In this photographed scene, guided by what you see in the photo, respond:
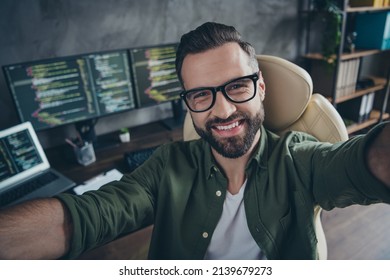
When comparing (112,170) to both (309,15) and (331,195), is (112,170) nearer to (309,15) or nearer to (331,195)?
(331,195)

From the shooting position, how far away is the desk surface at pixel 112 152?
1333 mm

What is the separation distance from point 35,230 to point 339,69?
89.1 inches

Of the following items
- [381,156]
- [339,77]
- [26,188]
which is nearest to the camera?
[381,156]

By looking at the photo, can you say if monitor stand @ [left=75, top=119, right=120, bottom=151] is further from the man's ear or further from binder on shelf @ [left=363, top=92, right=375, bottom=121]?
binder on shelf @ [left=363, top=92, right=375, bottom=121]

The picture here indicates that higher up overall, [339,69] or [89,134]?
Answer: [339,69]

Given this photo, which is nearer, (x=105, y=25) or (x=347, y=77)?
(x=105, y=25)

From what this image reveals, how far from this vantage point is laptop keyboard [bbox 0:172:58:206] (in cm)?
113

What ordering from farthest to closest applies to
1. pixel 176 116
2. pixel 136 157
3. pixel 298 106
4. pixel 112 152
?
pixel 176 116
pixel 112 152
pixel 136 157
pixel 298 106

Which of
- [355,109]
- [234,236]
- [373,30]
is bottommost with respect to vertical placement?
[355,109]

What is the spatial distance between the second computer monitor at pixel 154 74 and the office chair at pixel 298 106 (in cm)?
70

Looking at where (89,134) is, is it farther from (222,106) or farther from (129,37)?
(222,106)

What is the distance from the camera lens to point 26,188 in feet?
3.92

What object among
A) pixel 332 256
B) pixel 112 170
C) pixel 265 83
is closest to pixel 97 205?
pixel 112 170

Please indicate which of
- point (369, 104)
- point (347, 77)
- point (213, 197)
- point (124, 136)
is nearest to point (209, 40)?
point (213, 197)
